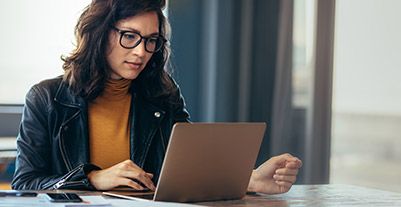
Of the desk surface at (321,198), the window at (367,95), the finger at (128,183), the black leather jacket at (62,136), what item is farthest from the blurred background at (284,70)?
the finger at (128,183)

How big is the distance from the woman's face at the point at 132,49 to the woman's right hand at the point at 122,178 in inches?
15.7

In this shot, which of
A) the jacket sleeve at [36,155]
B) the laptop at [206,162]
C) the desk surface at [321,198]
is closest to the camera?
the laptop at [206,162]

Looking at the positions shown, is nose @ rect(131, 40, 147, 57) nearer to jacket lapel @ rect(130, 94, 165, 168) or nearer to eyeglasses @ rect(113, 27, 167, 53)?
eyeglasses @ rect(113, 27, 167, 53)

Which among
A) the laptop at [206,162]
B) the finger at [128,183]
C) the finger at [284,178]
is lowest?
the finger at [284,178]

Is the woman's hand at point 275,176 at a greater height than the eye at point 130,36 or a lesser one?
lesser

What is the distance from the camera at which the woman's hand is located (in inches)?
72.5

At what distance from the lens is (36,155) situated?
1959mm

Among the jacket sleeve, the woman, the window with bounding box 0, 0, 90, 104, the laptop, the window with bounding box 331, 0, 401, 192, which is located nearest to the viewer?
the laptop

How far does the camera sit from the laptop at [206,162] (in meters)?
1.54

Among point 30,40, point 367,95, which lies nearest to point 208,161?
point 367,95

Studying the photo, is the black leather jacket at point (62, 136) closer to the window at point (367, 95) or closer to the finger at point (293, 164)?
the finger at point (293, 164)

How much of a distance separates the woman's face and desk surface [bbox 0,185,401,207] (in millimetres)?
503

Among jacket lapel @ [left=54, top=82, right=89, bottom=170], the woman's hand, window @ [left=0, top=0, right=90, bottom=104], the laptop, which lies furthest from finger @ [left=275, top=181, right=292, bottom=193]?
window @ [left=0, top=0, right=90, bottom=104]

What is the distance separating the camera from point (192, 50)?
3.55 metres
